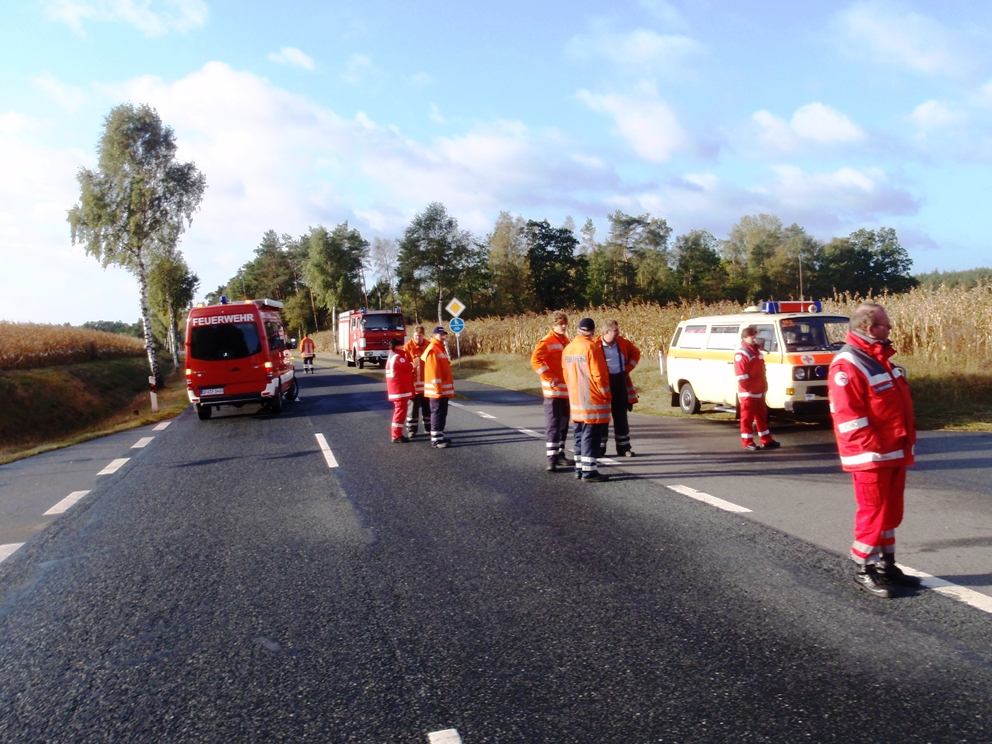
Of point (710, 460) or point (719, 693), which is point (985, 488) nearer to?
point (710, 460)

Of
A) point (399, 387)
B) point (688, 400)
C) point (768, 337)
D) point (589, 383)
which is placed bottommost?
point (688, 400)

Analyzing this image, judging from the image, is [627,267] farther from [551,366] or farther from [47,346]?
[551,366]

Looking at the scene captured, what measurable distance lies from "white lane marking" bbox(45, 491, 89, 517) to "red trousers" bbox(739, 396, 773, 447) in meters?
8.39

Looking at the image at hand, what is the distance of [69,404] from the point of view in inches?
1085

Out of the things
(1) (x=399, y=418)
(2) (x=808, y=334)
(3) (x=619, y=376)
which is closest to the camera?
(3) (x=619, y=376)

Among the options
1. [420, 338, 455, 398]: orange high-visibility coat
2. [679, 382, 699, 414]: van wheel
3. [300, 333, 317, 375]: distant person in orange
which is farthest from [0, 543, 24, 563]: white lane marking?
[300, 333, 317, 375]: distant person in orange

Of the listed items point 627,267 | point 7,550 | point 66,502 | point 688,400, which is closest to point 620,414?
point 688,400

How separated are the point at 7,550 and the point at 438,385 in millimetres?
6312

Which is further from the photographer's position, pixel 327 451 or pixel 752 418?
pixel 327 451

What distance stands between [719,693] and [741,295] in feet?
255

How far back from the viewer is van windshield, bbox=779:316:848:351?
12047mm

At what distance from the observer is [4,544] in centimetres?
706

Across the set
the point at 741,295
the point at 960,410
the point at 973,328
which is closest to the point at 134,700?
the point at 960,410

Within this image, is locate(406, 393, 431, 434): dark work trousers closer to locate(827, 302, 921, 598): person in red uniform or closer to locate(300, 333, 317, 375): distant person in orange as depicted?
locate(827, 302, 921, 598): person in red uniform
